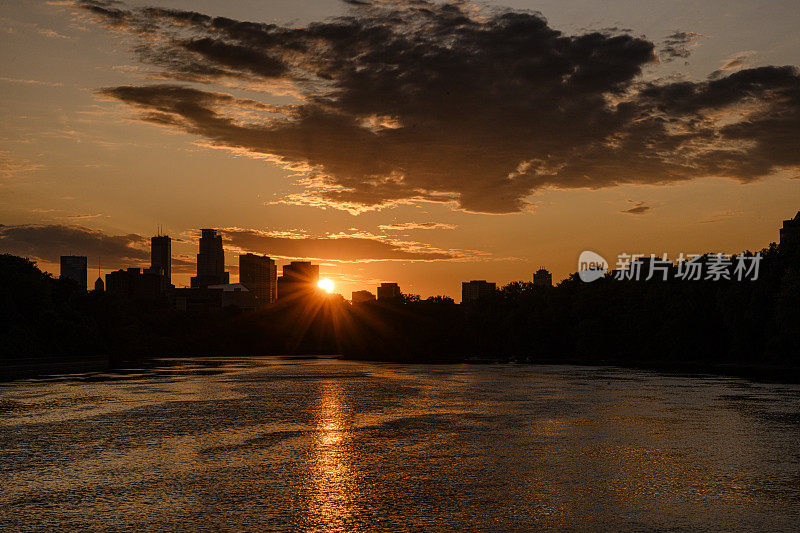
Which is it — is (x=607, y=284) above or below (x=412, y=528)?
above

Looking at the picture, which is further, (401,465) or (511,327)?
(511,327)

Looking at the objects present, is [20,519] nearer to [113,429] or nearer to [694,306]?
[113,429]

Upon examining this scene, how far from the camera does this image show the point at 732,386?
57.1 meters

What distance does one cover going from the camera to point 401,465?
21.5m

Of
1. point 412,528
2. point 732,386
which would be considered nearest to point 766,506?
point 412,528

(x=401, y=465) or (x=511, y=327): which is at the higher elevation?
(x=511, y=327)

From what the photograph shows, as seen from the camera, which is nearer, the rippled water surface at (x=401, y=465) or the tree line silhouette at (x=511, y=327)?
the rippled water surface at (x=401, y=465)

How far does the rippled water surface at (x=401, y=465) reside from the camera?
51.1ft

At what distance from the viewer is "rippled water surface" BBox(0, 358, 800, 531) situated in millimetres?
15570

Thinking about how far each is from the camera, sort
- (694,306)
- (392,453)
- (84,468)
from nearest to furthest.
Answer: (84,468)
(392,453)
(694,306)

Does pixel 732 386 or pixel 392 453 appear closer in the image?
pixel 392 453

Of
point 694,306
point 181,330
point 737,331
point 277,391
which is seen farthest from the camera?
point 181,330

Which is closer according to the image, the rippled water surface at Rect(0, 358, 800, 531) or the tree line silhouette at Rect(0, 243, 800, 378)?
the rippled water surface at Rect(0, 358, 800, 531)

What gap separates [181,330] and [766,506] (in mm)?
190741
